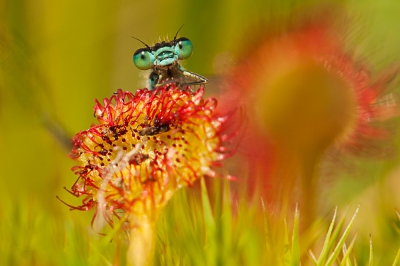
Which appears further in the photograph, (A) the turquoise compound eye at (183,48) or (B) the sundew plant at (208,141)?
(A) the turquoise compound eye at (183,48)

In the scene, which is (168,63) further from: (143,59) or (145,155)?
(145,155)

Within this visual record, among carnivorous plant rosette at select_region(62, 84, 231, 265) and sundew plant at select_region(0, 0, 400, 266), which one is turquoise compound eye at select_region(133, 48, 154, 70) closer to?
sundew plant at select_region(0, 0, 400, 266)

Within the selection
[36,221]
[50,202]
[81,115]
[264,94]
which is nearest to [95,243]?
[36,221]

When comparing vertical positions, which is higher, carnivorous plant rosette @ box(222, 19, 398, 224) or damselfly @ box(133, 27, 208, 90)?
damselfly @ box(133, 27, 208, 90)

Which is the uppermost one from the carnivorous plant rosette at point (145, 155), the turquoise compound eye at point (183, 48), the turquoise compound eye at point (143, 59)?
the turquoise compound eye at point (183, 48)

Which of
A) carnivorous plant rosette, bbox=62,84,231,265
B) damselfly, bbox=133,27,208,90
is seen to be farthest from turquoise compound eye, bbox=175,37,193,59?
carnivorous plant rosette, bbox=62,84,231,265

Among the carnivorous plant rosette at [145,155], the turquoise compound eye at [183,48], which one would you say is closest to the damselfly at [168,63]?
the turquoise compound eye at [183,48]

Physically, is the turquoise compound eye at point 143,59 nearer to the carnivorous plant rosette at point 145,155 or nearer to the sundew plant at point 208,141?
the sundew plant at point 208,141
